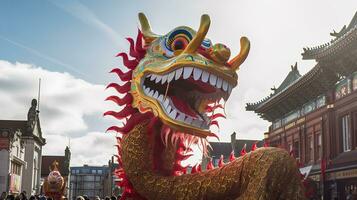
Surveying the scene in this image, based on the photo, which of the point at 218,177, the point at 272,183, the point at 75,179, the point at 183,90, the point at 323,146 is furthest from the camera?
the point at 75,179

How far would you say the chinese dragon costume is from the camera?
3.62 meters

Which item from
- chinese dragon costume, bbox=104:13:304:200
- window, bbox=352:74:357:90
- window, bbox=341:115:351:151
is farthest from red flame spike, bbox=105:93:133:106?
window, bbox=341:115:351:151

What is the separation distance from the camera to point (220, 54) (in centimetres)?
405

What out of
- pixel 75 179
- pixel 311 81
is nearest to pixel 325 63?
pixel 311 81

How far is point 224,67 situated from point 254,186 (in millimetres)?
983

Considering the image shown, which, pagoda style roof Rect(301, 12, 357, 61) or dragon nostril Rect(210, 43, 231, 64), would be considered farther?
pagoda style roof Rect(301, 12, 357, 61)

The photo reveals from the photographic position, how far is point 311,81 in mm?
21562

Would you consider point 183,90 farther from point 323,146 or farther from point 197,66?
point 323,146

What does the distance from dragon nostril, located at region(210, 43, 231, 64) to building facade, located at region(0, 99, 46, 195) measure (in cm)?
2860

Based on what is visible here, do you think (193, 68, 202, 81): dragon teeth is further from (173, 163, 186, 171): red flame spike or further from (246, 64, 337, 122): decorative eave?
(246, 64, 337, 122): decorative eave

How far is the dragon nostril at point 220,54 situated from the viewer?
4.04m

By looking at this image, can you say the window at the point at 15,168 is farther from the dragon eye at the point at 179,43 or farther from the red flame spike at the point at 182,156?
the dragon eye at the point at 179,43

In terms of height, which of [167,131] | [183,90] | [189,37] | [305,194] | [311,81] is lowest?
[305,194]

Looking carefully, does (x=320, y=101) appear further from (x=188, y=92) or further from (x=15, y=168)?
(x=15, y=168)
